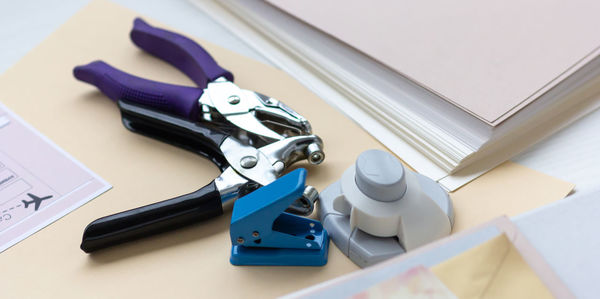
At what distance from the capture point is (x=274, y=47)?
77 centimetres

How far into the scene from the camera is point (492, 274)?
373 mm

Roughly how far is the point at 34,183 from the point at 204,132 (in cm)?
21

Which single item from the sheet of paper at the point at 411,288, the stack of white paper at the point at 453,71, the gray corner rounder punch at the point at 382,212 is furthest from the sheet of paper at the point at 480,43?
the sheet of paper at the point at 411,288

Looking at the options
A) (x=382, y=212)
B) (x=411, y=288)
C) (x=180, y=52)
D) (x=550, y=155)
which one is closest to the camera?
(x=411, y=288)

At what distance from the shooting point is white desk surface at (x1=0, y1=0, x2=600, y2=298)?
386mm

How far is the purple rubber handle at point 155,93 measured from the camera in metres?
0.62

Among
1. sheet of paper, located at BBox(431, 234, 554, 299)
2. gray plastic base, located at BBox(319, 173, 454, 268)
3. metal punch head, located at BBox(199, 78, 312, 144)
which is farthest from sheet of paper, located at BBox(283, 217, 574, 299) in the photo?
metal punch head, located at BBox(199, 78, 312, 144)

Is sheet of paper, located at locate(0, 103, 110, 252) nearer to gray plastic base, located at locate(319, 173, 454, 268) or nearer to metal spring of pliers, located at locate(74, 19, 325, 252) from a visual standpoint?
metal spring of pliers, located at locate(74, 19, 325, 252)

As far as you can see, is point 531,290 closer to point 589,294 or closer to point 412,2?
point 589,294

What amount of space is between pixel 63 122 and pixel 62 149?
0.18 feet

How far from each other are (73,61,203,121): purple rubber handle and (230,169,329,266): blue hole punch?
0.61ft

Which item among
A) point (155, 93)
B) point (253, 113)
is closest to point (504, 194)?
point (253, 113)

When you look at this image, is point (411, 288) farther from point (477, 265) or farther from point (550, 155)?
point (550, 155)

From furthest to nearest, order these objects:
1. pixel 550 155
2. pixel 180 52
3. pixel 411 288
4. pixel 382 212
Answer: pixel 180 52
pixel 550 155
pixel 382 212
pixel 411 288
